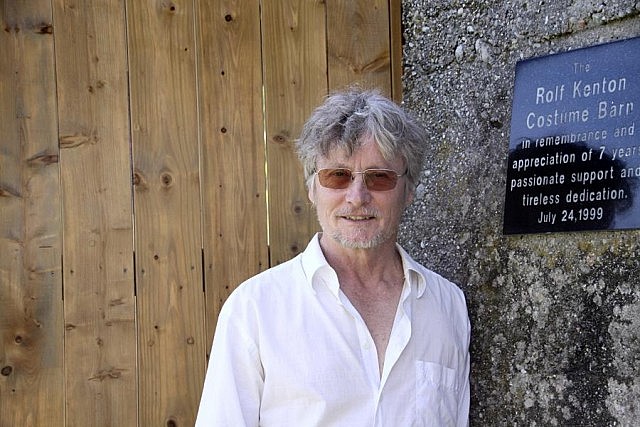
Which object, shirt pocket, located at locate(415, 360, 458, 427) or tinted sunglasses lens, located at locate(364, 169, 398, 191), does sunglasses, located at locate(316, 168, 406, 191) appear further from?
shirt pocket, located at locate(415, 360, 458, 427)

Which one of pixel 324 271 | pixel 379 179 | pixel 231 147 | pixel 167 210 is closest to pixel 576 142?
pixel 379 179

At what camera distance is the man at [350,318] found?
2.10 meters

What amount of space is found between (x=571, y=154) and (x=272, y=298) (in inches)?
34.7

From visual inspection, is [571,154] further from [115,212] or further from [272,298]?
[115,212]

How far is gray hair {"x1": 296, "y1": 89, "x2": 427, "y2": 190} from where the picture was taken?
224 cm

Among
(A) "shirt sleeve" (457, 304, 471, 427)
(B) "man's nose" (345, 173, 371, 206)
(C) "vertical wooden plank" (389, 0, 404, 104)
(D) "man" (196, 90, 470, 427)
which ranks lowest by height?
(A) "shirt sleeve" (457, 304, 471, 427)

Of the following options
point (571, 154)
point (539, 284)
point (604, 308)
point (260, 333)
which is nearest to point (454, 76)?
point (571, 154)

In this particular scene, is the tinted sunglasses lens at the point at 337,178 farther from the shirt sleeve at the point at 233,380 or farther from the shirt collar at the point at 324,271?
the shirt sleeve at the point at 233,380

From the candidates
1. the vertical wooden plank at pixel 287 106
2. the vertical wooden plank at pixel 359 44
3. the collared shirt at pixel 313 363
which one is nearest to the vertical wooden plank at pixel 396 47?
the vertical wooden plank at pixel 359 44

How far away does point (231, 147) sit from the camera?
2.65 metres

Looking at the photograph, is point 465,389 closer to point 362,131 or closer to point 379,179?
point 379,179

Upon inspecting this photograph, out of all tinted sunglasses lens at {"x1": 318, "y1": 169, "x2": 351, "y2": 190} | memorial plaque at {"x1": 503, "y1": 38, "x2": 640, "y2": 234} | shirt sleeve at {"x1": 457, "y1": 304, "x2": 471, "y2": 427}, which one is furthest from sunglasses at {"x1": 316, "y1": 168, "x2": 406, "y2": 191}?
shirt sleeve at {"x1": 457, "y1": 304, "x2": 471, "y2": 427}

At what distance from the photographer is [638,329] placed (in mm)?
2066

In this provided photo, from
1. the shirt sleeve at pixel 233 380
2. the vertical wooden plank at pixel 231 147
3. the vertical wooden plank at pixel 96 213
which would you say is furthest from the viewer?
the vertical wooden plank at pixel 231 147
